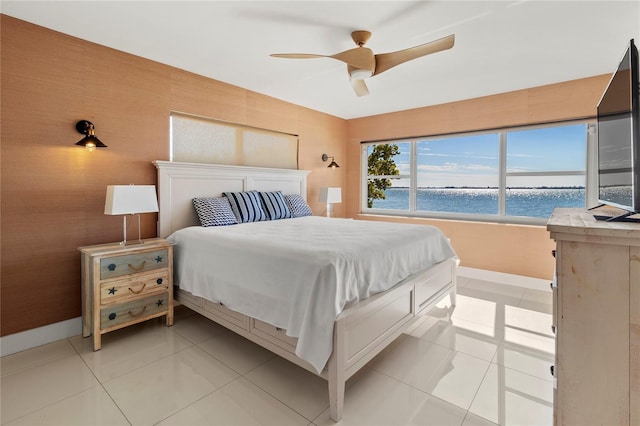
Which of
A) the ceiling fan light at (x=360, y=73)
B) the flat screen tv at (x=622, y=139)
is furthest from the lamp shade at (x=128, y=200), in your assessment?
the flat screen tv at (x=622, y=139)

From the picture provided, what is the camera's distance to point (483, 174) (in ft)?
15.3

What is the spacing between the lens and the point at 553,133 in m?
3.99

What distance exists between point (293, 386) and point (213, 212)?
197cm

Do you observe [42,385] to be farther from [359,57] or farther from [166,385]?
[359,57]

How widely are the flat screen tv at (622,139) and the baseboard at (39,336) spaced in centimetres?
378

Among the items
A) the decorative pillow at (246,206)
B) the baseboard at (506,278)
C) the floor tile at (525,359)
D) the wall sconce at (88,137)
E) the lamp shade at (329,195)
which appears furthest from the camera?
the lamp shade at (329,195)

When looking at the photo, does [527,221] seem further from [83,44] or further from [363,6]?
[83,44]

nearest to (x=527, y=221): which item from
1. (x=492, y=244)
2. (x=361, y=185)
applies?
(x=492, y=244)

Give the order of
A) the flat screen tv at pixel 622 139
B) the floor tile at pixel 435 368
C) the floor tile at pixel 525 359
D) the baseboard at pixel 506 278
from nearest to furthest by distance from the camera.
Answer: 1. the flat screen tv at pixel 622 139
2. the floor tile at pixel 435 368
3. the floor tile at pixel 525 359
4. the baseboard at pixel 506 278

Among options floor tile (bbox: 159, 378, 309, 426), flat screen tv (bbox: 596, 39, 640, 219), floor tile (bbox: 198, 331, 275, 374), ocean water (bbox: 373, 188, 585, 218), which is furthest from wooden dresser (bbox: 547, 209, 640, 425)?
ocean water (bbox: 373, 188, 585, 218)

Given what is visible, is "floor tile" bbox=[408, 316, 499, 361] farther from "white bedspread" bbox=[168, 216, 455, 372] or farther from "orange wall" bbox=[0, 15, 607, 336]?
"orange wall" bbox=[0, 15, 607, 336]

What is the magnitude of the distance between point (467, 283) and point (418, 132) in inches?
94.7

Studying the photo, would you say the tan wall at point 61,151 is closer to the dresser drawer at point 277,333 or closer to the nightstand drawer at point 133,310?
the nightstand drawer at point 133,310

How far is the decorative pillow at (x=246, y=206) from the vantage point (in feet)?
11.5
